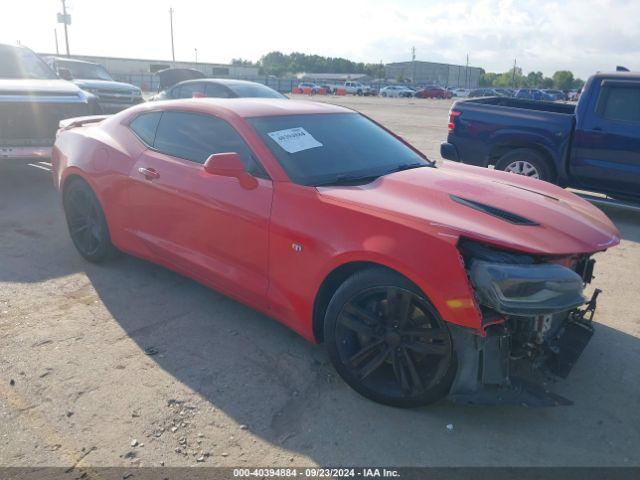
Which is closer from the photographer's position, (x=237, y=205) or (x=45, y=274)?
(x=237, y=205)

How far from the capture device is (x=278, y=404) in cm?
298

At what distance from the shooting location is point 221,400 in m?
3.00

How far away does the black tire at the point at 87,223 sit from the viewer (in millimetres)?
4719

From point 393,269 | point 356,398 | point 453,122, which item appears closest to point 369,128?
point 393,269

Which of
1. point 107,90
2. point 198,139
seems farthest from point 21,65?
point 198,139

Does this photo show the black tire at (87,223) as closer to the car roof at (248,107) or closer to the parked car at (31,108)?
the car roof at (248,107)

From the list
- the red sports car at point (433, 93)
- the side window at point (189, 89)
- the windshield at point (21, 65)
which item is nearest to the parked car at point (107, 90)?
the side window at point (189, 89)

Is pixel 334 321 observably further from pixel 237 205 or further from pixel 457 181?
pixel 457 181

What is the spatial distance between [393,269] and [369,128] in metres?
1.89

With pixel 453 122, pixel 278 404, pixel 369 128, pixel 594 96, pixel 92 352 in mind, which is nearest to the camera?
pixel 278 404

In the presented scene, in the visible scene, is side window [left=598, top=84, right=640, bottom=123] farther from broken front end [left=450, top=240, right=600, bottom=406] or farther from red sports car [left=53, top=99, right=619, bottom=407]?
broken front end [left=450, top=240, right=600, bottom=406]

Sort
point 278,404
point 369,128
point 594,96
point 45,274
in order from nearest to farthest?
point 278,404, point 369,128, point 45,274, point 594,96

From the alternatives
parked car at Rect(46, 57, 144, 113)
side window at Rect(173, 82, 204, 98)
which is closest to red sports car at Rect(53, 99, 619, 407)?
side window at Rect(173, 82, 204, 98)

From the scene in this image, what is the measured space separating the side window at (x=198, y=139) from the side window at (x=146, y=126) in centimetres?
7
